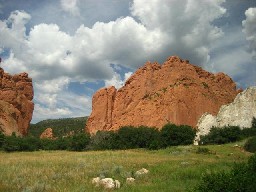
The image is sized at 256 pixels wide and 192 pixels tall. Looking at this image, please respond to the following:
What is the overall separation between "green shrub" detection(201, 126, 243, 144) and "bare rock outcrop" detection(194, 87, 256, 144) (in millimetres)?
3212

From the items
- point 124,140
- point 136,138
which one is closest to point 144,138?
point 136,138

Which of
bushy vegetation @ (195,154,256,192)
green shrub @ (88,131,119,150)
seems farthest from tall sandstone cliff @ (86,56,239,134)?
bushy vegetation @ (195,154,256,192)

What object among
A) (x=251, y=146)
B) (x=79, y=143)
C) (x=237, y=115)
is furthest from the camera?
(x=79, y=143)

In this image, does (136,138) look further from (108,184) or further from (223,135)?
(108,184)

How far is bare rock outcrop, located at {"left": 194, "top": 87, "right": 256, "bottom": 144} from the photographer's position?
6500 cm

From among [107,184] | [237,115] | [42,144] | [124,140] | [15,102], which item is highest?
[15,102]

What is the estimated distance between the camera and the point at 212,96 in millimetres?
112812

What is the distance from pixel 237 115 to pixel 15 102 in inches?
2978

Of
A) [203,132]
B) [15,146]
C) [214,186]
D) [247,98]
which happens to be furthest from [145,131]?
[214,186]

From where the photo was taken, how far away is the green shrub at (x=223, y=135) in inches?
2312

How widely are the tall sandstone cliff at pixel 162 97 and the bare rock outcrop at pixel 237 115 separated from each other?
34204 mm

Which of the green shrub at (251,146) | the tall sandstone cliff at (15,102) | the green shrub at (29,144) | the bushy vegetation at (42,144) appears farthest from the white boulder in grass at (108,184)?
the tall sandstone cliff at (15,102)

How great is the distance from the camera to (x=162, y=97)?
108562 millimetres

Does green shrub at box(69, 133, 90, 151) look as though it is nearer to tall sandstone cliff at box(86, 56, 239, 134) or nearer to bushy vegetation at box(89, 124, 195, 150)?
bushy vegetation at box(89, 124, 195, 150)
